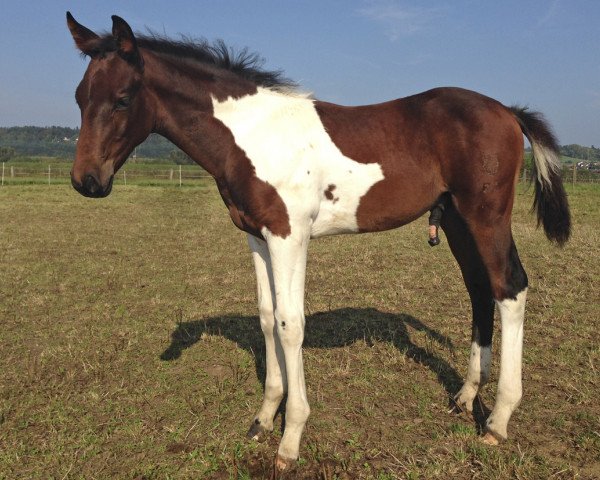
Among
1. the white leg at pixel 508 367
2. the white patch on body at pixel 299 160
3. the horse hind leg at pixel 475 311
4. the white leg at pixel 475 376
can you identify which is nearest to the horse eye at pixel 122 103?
the white patch on body at pixel 299 160

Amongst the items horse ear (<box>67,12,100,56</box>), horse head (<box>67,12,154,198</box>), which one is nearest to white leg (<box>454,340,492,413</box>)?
horse head (<box>67,12,154,198</box>)

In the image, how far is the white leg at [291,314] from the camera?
10.2 feet

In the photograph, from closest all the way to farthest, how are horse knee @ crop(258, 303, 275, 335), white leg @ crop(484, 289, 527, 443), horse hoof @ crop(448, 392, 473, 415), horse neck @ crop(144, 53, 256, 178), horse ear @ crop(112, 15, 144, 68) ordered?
horse ear @ crop(112, 15, 144, 68) < horse neck @ crop(144, 53, 256, 178) < white leg @ crop(484, 289, 527, 443) < horse knee @ crop(258, 303, 275, 335) < horse hoof @ crop(448, 392, 473, 415)

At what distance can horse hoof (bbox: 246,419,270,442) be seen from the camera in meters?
3.51

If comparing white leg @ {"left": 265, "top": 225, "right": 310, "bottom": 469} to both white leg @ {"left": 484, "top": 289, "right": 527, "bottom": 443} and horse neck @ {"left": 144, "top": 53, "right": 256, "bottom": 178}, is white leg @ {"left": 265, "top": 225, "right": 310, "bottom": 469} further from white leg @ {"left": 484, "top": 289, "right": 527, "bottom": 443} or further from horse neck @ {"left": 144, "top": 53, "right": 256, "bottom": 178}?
white leg @ {"left": 484, "top": 289, "right": 527, "bottom": 443}

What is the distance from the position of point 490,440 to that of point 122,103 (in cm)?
333

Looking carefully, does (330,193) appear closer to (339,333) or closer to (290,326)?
(290,326)

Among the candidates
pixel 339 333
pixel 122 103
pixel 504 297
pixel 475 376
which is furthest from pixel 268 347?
pixel 122 103

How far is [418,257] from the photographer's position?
31.8 feet

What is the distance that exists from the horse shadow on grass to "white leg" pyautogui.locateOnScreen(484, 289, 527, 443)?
939 millimetres

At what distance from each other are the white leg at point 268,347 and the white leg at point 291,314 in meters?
0.41

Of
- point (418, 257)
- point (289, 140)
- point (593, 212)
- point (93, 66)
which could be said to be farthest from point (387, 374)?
point (593, 212)

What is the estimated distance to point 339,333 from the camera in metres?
5.61

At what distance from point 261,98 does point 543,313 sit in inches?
186
